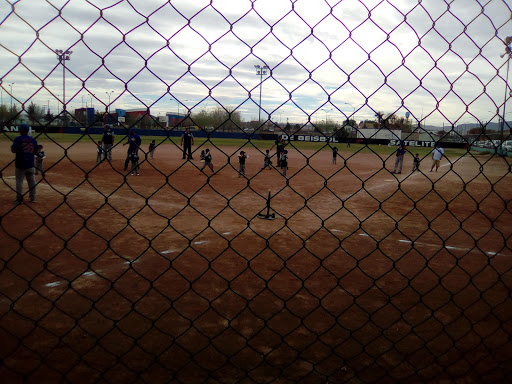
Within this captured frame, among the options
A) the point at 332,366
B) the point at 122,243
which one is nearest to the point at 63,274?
the point at 122,243

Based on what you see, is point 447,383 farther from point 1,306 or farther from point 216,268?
point 1,306

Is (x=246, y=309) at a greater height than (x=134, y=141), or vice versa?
(x=134, y=141)

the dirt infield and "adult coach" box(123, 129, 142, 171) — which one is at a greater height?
"adult coach" box(123, 129, 142, 171)

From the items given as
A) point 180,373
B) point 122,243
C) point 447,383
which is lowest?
point 122,243

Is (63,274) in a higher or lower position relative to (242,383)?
lower

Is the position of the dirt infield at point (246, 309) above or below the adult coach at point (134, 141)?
below

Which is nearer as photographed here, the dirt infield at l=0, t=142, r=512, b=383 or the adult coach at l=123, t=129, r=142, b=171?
the adult coach at l=123, t=129, r=142, b=171

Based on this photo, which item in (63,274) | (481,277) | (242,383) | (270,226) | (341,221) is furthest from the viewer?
(341,221)

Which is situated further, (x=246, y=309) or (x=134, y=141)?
(x=246, y=309)

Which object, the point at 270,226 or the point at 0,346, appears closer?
the point at 0,346

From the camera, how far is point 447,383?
3352 millimetres

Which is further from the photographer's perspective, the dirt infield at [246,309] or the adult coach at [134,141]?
the dirt infield at [246,309]

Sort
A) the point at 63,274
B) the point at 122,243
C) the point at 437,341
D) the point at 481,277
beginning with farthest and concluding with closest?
the point at 122,243, the point at 481,277, the point at 63,274, the point at 437,341

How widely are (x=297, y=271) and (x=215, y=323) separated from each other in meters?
2.02
